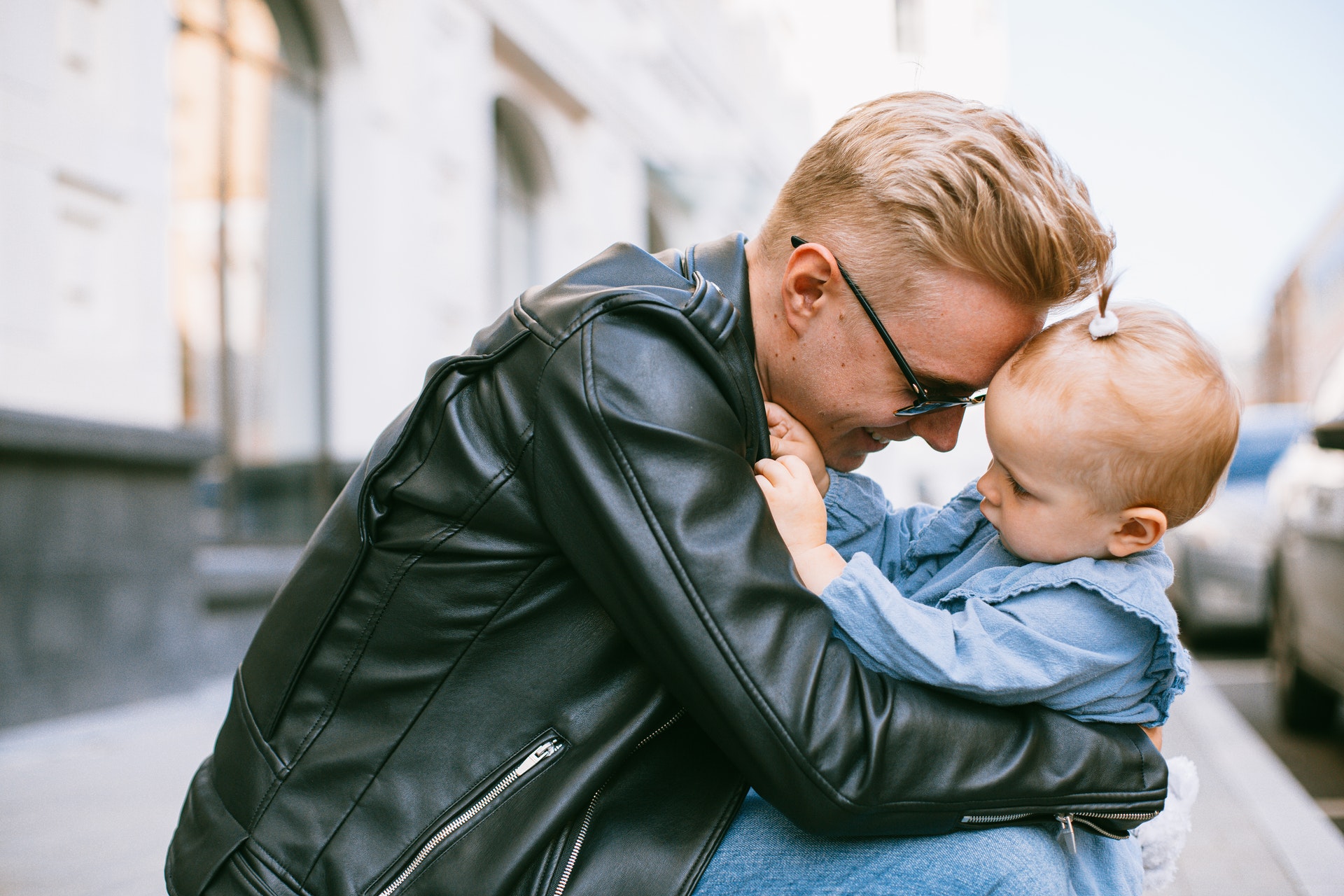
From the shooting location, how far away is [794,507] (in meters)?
1.43

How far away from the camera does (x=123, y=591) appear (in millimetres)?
4426

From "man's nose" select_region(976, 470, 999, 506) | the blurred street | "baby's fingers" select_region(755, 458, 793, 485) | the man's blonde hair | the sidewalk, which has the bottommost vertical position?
the blurred street

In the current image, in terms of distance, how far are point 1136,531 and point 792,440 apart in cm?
53

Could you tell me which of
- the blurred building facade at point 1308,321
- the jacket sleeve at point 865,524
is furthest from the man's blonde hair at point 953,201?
the blurred building facade at point 1308,321

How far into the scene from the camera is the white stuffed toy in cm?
165

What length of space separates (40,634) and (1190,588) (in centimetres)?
773

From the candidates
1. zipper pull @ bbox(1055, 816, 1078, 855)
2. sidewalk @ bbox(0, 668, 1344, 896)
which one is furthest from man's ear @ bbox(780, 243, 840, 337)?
sidewalk @ bbox(0, 668, 1344, 896)

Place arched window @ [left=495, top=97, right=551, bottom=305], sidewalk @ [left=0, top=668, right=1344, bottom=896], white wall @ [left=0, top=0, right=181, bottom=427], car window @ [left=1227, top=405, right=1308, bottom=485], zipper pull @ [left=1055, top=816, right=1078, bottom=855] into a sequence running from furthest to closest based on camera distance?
1. car window @ [left=1227, top=405, right=1308, bottom=485]
2. arched window @ [left=495, top=97, right=551, bottom=305]
3. white wall @ [left=0, top=0, right=181, bottom=427]
4. sidewalk @ [left=0, top=668, right=1344, bottom=896]
5. zipper pull @ [left=1055, top=816, right=1078, bottom=855]

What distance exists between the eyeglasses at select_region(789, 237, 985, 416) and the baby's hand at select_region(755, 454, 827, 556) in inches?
10.9

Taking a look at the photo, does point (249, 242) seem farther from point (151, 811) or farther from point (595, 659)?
point (595, 659)

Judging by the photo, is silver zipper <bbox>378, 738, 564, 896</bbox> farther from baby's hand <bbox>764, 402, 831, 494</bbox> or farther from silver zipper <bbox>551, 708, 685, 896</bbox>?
baby's hand <bbox>764, 402, 831, 494</bbox>

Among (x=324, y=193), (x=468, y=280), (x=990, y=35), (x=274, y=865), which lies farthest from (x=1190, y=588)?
(x=990, y=35)

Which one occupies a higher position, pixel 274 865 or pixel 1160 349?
pixel 1160 349

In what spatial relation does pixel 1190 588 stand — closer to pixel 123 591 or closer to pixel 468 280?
pixel 468 280
